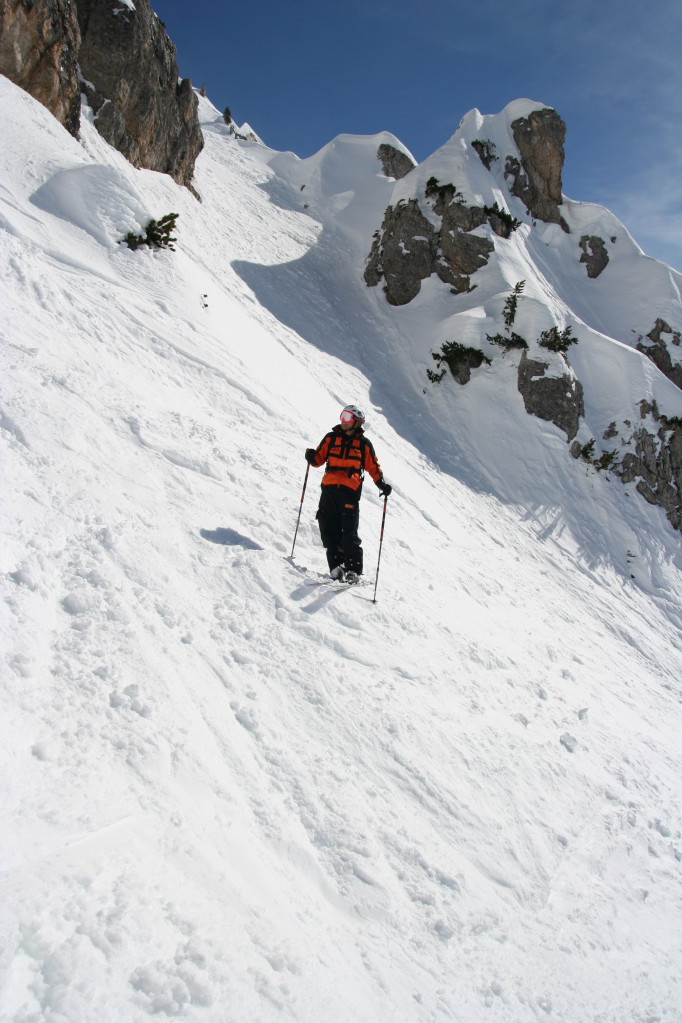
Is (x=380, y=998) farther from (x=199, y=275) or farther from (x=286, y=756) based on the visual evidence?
(x=199, y=275)

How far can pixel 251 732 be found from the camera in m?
3.74

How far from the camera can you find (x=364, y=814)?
3.57 meters

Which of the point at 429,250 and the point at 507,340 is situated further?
the point at 429,250

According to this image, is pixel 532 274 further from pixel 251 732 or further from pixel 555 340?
pixel 251 732

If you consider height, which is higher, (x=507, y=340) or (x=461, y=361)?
(x=507, y=340)

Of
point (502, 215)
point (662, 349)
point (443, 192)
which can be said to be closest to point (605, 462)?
point (662, 349)

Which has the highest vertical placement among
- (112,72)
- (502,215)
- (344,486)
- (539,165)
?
(539,165)

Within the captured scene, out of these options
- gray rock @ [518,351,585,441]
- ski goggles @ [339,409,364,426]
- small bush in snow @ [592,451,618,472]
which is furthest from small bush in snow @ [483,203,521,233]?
ski goggles @ [339,409,364,426]

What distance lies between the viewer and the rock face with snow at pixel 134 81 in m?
15.8

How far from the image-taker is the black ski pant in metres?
6.21

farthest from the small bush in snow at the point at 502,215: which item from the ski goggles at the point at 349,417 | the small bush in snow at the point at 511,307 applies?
the ski goggles at the point at 349,417

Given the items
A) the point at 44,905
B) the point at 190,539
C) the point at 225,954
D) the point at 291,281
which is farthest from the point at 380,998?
the point at 291,281

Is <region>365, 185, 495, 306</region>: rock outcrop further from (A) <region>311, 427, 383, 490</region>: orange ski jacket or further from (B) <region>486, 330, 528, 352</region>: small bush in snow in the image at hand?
(A) <region>311, 427, 383, 490</region>: orange ski jacket

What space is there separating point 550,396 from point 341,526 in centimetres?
1395
